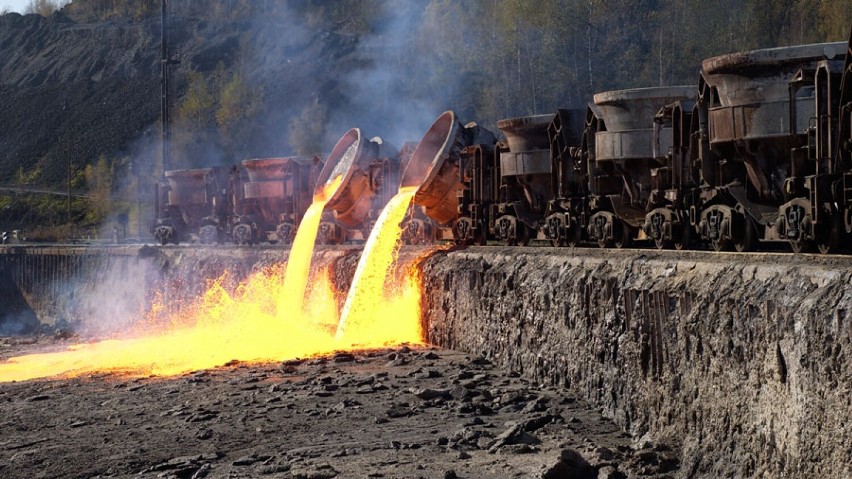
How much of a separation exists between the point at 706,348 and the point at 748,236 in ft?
8.37

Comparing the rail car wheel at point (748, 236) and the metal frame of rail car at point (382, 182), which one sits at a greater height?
the metal frame of rail car at point (382, 182)

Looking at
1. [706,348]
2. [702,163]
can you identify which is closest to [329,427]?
[706,348]

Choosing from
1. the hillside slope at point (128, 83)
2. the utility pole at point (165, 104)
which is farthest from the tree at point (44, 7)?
the utility pole at point (165, 104)

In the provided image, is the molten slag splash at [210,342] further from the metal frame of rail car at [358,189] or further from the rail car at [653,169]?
the rail car at [653,169]

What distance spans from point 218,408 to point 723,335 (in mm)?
6885

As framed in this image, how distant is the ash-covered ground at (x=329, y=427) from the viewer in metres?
9.69

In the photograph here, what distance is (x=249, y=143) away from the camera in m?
82.8

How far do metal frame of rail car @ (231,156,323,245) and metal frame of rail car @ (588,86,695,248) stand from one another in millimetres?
14628

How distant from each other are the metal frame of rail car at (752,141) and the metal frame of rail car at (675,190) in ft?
1.72

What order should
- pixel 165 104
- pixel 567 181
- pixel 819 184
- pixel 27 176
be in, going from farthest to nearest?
pixel 27 176 → pixel 165 104 → pixel 567 181 → pixel 819 184

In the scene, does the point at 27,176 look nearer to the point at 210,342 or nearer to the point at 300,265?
the point at 300,265

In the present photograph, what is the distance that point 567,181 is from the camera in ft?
54.3

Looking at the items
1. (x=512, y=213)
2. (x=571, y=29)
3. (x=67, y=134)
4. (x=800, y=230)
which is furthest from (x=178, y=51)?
(x=800, y=230)

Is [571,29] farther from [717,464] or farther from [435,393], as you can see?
[717,464]
